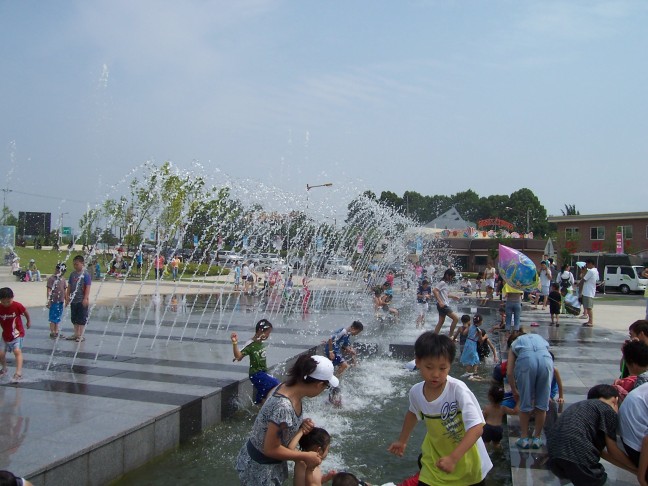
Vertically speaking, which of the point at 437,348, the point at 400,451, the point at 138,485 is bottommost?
the point at 138,485

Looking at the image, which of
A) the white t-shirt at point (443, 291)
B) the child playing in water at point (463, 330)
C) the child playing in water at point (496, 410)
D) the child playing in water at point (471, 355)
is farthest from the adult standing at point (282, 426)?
the white t-shirt at point (443, 291)

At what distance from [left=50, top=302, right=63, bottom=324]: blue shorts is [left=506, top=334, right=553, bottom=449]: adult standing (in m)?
8.32

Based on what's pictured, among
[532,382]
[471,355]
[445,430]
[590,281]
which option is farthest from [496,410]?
[590,281]

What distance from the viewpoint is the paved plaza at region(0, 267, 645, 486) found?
4.60m

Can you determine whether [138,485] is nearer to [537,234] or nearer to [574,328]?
[574,328]

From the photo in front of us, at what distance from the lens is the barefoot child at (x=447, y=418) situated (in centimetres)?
306

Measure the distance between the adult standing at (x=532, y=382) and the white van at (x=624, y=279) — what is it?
109ft

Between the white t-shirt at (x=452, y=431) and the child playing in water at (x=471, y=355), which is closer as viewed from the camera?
the white t-shirt at (x=452, y=431)

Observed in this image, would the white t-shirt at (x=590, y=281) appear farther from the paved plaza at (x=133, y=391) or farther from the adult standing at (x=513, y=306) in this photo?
the adult standing at (x=513, y=306)

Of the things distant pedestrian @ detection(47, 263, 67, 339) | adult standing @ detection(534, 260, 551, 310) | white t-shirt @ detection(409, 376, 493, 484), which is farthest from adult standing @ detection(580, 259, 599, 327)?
white t-shirt @ detection(409, 376, 493, 484)

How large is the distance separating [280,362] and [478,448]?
5455 mm

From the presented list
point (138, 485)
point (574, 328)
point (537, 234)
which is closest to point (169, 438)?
point (138, 485)

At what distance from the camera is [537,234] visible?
9438cm

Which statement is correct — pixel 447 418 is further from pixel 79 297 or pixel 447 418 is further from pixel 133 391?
pixel 79 297
